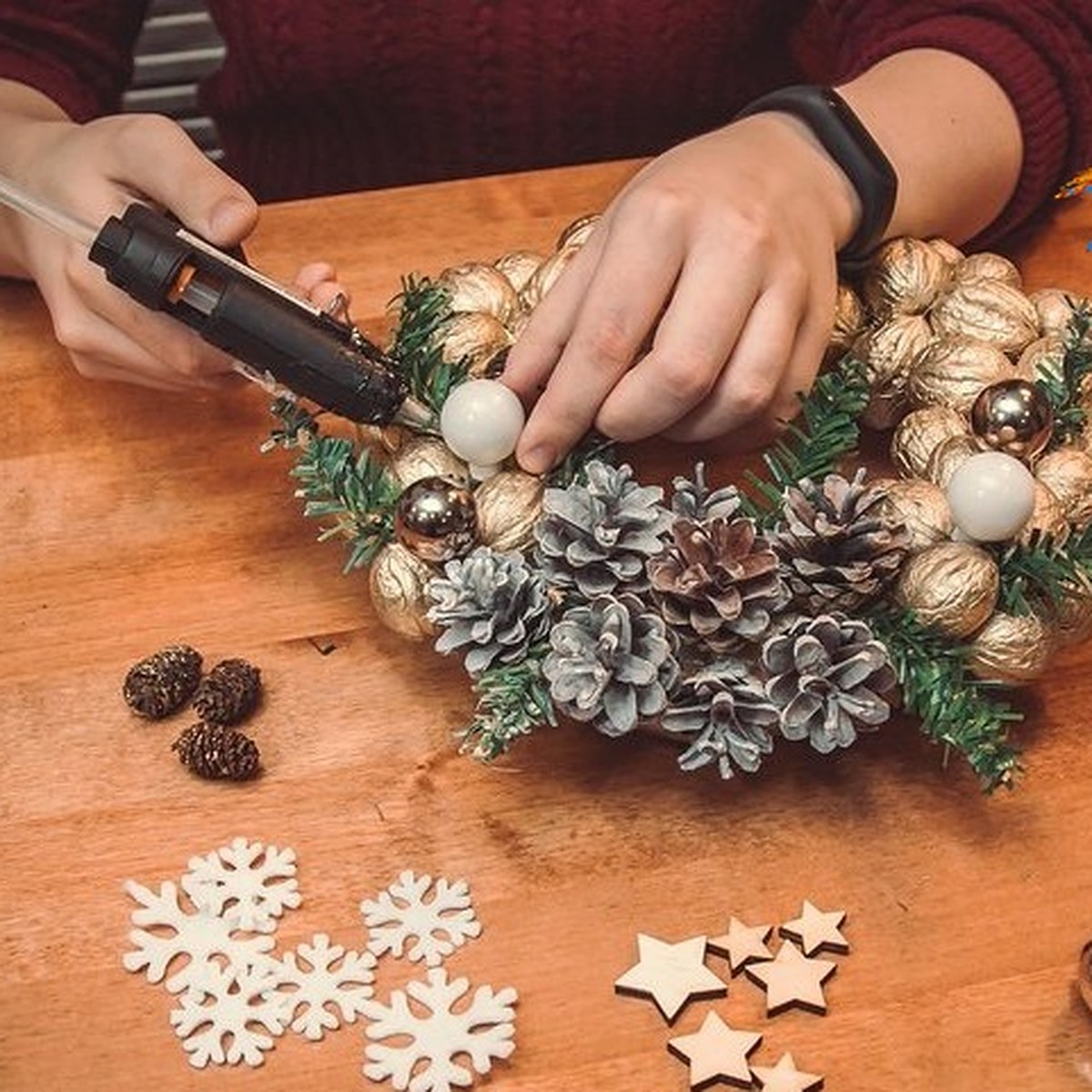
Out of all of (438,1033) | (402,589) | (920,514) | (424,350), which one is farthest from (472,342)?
(438,1033)

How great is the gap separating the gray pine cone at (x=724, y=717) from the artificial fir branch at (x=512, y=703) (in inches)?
2.3

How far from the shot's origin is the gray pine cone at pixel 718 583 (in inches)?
29.0

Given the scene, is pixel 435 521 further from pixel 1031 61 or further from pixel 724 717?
pixel 1031 61

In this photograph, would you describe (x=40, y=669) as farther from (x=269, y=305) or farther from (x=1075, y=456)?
(x=1075, y=456)

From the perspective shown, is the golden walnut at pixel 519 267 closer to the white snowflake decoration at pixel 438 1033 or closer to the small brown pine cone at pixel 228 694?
the small brown pine cone at pixel 228 694

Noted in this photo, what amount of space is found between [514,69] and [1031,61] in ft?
1.18

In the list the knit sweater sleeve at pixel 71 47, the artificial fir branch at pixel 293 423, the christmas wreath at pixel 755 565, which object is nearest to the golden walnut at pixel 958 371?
the christmas wreath at pixel 755 565

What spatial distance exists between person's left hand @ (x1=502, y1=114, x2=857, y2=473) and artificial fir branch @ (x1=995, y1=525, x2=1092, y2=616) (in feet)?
0.47

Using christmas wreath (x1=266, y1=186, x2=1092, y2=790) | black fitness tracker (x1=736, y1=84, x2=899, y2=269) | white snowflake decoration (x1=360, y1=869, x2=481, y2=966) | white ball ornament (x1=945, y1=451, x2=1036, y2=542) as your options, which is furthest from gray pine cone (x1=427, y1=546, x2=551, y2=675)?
black fitness tracker (x1=736, y1=84, x2=899, y2=269)

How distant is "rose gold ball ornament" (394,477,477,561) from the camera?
784 millimetres

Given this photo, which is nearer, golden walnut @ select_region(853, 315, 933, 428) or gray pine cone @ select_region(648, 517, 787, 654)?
gray pine cone @ select_region(648, 517, 787, 654)

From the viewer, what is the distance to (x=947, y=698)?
0.75m

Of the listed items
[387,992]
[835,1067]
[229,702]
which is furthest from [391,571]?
[835,1067]

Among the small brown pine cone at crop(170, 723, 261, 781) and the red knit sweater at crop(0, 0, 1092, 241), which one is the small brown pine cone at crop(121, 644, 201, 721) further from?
the red knit sweater at crop(0, 0, 1092, 241)
